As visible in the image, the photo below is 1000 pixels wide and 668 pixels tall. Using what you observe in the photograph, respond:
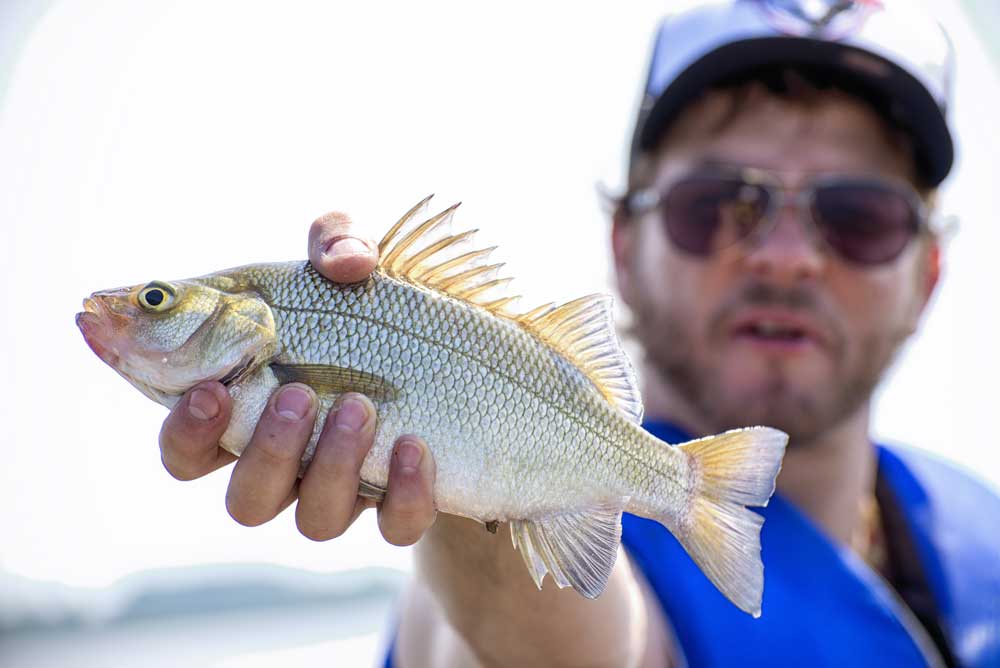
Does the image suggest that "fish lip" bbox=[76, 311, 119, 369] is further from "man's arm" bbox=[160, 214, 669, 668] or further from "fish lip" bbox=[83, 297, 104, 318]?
"man's arm" bbox=[160, 214, 669, 668]

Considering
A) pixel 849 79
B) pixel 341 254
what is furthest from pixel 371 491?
pixel 849 79

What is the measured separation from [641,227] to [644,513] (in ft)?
8.91

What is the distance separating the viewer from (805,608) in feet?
10.4

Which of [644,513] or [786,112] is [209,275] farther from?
[786,112]

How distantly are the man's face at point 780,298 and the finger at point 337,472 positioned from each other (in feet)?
8.09

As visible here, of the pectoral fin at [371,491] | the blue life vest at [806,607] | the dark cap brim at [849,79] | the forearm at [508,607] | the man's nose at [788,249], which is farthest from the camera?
the dark cap brim at [849,79]

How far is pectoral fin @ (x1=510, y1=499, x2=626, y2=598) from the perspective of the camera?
1782 millimetres

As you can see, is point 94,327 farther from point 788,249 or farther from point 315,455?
point 788,249

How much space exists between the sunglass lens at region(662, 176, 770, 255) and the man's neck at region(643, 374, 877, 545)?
0.74 metres

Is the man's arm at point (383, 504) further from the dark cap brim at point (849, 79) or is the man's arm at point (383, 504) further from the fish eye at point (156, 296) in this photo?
the dark cap brim at point (849, 79)

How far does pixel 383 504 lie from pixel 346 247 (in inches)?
19.8

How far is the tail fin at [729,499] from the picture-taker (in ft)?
5.98

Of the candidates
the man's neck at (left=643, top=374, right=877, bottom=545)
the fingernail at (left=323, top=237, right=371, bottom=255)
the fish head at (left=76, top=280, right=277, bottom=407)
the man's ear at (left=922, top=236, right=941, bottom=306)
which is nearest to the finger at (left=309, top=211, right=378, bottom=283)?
the fingernail at (left=323, top=237, right=371, bottom=255)

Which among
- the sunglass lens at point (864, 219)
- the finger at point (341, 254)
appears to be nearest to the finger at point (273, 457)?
the finger at point (341, 254)
